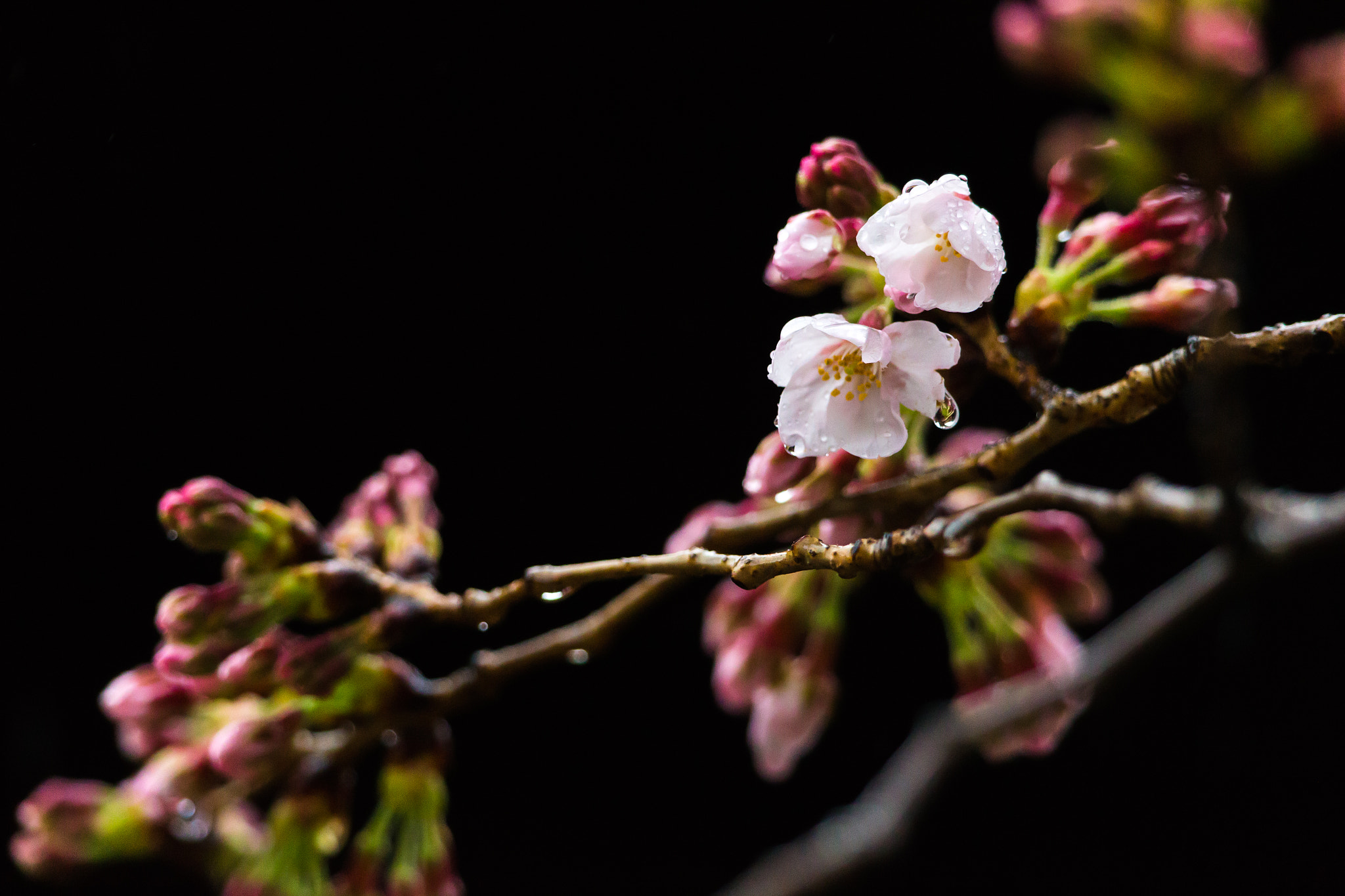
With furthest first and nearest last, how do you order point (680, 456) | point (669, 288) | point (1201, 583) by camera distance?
point (680, 456) < point (669, 288) < point (1201, 583)

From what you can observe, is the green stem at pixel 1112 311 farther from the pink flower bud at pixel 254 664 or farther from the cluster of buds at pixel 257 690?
the pink flower bud at pixel 254 664

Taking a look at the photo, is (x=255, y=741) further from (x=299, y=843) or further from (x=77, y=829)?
(x=77, y=829)

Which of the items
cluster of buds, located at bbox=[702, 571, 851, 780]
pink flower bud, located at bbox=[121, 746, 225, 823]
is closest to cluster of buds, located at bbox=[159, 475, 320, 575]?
pink flower bud, located at bbox=[121, 746, 225, 823]

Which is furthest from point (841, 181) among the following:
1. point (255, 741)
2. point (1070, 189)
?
point (255, 741)

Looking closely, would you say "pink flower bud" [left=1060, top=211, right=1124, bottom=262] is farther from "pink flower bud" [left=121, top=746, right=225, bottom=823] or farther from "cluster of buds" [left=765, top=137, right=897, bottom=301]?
"pink flower bud" [left=121, top=746, right=225, bottom=823]

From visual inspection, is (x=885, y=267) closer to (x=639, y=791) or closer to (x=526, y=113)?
(x=526, y=113)

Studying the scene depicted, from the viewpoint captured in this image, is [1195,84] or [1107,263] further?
[1107,263]

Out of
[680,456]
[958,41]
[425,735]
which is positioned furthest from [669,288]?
[425,735]
